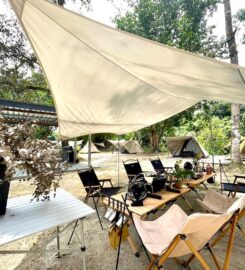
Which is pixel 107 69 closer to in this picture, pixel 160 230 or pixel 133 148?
pixel 160 230

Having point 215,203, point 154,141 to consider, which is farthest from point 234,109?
point 154,141

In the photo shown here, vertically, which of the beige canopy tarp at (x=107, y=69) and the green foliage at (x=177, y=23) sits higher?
the green foliage at (x=177, y=23)

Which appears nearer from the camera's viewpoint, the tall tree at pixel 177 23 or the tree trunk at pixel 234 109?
the tree trunk at pixel 234 109

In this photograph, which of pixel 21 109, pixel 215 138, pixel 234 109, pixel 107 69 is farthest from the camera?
pixel 215 138

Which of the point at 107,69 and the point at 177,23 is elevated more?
the point at 177,23

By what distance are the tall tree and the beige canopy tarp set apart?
25.3 ft

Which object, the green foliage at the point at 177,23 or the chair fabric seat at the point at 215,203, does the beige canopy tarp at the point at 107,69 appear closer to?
the chair fabric seat at the point at 215,203

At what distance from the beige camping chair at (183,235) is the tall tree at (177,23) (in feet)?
31.6

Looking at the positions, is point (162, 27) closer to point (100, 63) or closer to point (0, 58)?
point (0, 58)

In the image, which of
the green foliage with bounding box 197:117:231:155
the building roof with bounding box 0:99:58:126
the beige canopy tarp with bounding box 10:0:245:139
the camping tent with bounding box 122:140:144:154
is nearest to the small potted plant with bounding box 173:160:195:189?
the beige canopy tarp with bounding box 10:0:245:139

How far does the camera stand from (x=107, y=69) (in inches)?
98.2

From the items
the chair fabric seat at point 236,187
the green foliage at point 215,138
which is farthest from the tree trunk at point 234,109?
the green foliage at point 215,138

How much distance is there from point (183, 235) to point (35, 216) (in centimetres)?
113

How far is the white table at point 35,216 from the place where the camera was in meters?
1.38
